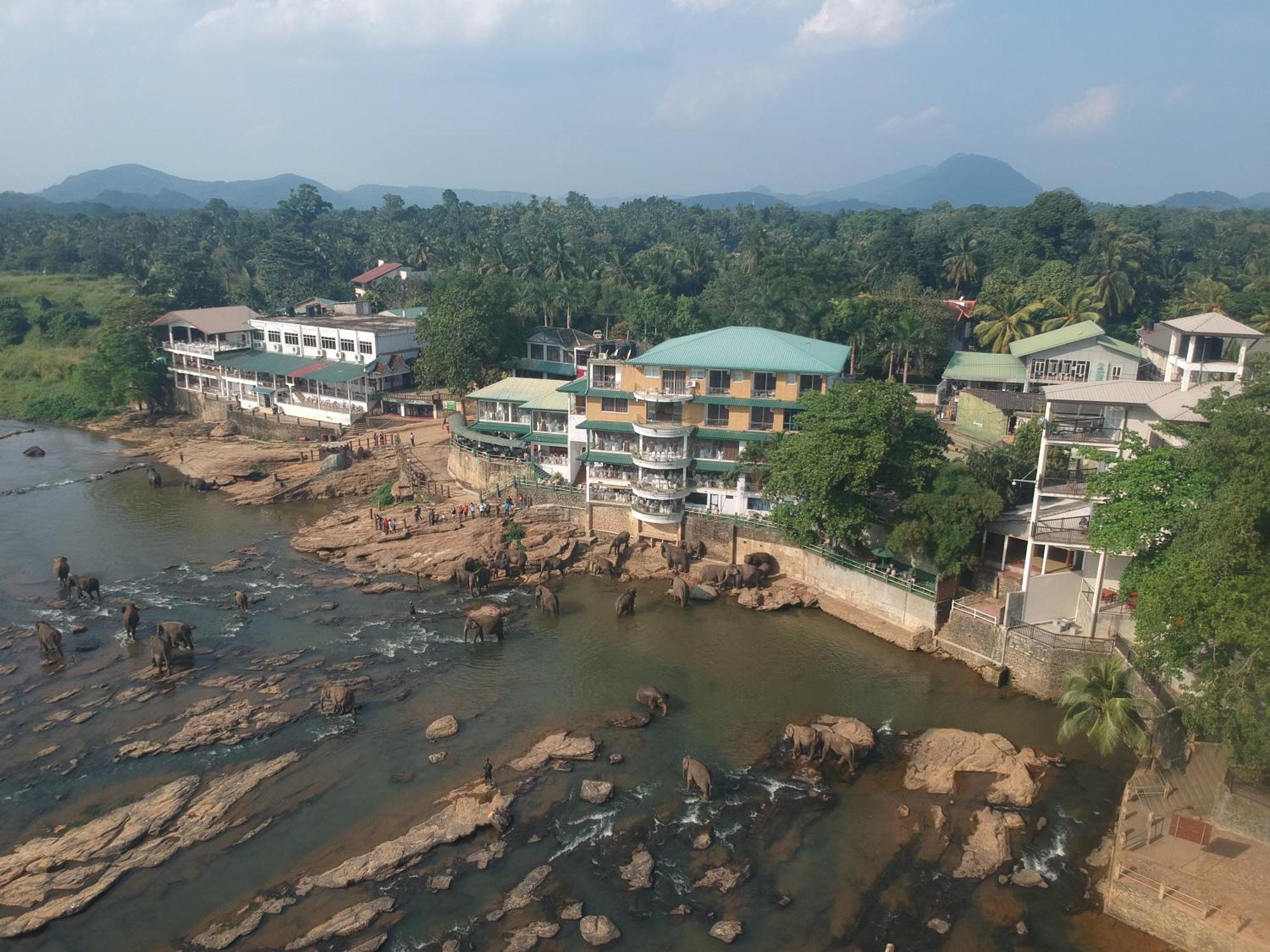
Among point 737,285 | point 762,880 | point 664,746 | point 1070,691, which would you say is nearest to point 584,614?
point 664,746

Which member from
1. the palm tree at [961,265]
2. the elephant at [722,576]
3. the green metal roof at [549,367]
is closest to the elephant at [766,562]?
the elephant at [722,576]

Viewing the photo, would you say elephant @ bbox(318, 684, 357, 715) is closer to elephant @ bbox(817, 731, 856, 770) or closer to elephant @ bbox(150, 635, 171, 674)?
elephant @ bbox(150, 635, 171, 674)

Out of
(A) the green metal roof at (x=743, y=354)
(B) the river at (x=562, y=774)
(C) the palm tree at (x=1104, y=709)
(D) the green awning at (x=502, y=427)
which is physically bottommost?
(B) the river at (x=562, y=774)

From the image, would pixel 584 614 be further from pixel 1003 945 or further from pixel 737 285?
pixel 737 285

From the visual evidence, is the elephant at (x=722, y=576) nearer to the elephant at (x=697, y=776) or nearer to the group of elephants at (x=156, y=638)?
the elephant at (x=697, y=776)

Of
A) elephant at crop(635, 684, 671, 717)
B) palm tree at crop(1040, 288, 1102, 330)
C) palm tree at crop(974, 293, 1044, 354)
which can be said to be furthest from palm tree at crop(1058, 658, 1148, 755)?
palm tree at crop(1040, 288, 1102, 330)

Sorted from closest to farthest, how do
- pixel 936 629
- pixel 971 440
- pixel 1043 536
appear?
pixel 1043 536
pixel 936 629
pixel 971 440
